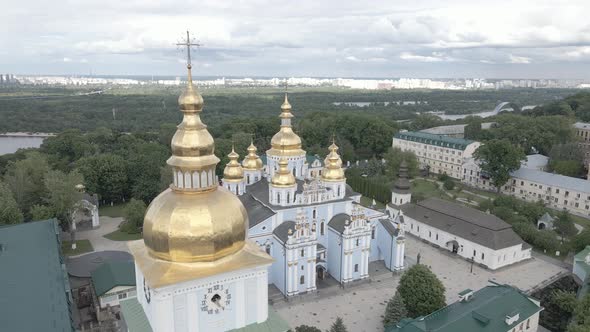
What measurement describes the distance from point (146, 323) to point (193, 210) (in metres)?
2.67

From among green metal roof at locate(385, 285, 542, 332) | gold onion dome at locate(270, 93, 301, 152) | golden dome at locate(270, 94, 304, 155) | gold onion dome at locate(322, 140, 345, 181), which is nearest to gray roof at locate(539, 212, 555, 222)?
green metal roof at locate(385, 285, 542, 332)

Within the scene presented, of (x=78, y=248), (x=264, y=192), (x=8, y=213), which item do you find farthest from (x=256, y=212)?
(x=8, y=213)

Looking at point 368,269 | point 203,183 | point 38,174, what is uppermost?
point 203,183

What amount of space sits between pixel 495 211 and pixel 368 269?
11752mm

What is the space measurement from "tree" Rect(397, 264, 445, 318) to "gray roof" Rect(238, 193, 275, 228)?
7.54m

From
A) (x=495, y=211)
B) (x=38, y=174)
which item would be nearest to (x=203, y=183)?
(x=495, y=211)

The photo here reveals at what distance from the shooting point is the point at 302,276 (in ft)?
70.6

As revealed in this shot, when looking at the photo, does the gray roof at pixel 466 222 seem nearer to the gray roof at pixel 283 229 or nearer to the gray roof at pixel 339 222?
the gray roof at pixel 339 222

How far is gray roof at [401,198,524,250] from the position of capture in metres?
25.1

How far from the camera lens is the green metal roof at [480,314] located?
15.8 meters

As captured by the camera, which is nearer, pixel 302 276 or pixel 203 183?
pixel 203 183

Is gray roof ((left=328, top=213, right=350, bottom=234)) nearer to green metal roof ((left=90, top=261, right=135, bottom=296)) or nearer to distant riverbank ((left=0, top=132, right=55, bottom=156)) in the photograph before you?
green metal roof ((left=90, top=261, right=135, bottom=296))

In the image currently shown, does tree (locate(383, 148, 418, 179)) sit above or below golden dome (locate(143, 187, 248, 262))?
below

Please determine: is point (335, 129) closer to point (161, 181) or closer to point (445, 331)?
point (161, 181)
